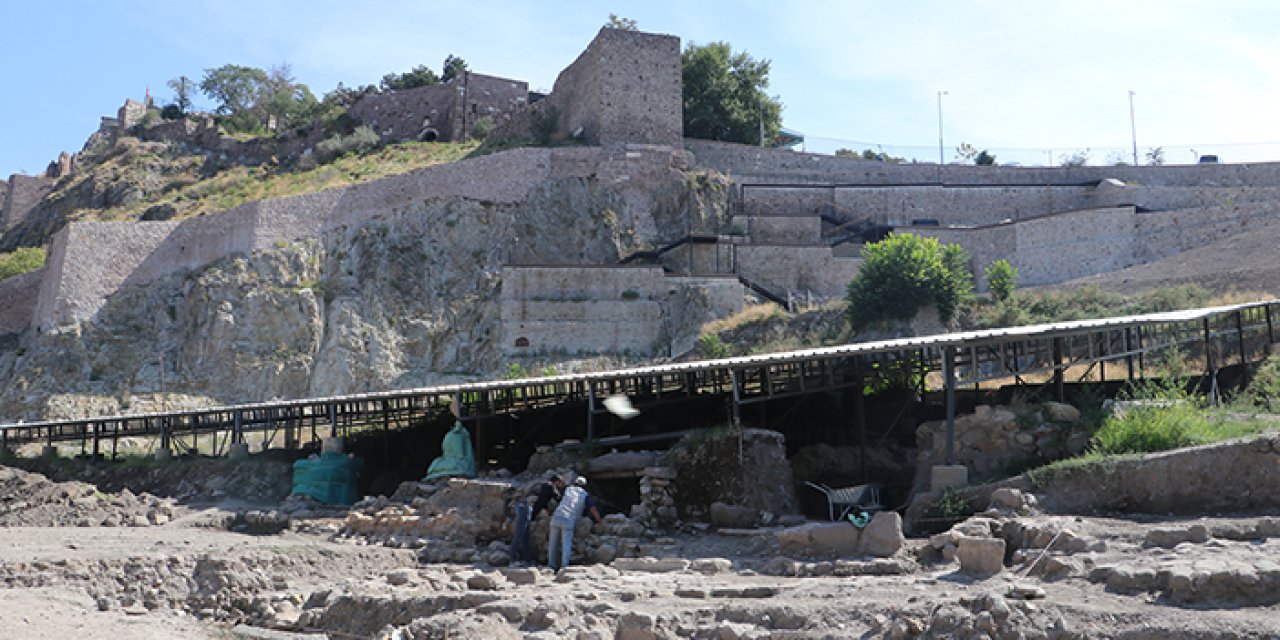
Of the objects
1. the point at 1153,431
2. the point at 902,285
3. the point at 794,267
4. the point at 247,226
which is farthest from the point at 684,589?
the point at 247,226

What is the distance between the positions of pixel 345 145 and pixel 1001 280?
2964cm

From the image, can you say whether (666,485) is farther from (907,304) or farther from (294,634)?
(907,304)

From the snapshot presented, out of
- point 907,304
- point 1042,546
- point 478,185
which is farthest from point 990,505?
point 478,185

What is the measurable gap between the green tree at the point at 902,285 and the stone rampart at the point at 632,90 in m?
12.8

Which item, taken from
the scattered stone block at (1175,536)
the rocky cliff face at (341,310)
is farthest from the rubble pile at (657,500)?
the rocky cliff face at (341,310)

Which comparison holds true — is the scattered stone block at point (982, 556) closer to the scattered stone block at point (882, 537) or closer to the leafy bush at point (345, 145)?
the scattered stone block at point (882, 537)

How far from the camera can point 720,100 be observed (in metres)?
48.7

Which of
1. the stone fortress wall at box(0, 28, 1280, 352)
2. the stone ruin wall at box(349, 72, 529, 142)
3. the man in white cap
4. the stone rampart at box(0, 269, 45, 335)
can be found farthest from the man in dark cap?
the stone ruin wall at box(349, 72, 529, 142)

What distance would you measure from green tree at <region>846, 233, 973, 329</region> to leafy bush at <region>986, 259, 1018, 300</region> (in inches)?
62.0

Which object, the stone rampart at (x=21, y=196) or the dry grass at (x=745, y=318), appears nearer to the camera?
the dry grass at (x=745, y=318)

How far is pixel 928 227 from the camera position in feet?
130

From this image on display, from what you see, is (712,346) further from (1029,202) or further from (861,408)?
(1029,202)

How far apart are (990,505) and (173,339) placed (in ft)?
99.7

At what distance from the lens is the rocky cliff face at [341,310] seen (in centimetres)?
3453
